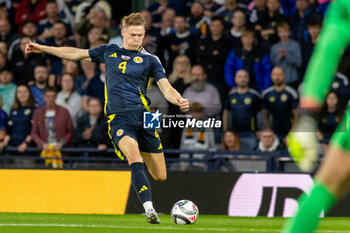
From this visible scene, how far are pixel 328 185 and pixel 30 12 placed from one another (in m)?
13.4

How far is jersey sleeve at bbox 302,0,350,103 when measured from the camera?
391cm

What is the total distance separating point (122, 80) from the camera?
9.14 m

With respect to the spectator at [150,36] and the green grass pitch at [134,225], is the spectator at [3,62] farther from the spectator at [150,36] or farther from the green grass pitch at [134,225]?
the green grass pitch at [134,225]

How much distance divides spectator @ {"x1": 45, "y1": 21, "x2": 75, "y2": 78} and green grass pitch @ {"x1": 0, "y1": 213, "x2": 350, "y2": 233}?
17.1 feet

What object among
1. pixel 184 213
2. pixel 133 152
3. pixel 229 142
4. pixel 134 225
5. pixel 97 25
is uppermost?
pixel 97 25

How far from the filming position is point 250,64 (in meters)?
Answer: 13.3

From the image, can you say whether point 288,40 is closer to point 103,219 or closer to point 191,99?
point 191,99

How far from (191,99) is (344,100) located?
2.46 metres

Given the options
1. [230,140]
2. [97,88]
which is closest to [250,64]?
[230,140]

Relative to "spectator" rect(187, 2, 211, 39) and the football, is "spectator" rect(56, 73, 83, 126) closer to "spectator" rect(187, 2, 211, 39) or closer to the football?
"spectator" rect(187, 2, 211, 39)

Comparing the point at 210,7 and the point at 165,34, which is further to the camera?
the point at 210,7

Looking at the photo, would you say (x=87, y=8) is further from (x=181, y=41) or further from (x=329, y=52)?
(x=329, y=52)

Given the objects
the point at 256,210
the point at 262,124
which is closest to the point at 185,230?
the point at 256,210

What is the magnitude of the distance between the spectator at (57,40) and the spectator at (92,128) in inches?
104
